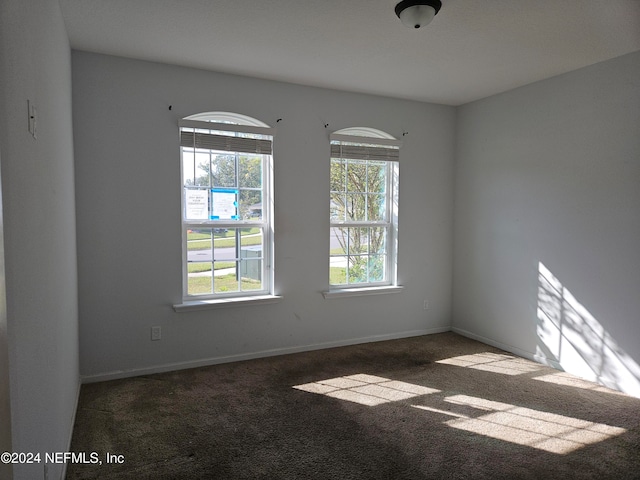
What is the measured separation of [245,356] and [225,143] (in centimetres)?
195

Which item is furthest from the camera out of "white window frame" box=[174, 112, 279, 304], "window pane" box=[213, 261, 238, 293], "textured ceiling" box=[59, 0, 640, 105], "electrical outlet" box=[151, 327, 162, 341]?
"window pane" box=[213, 261, 238, 293]

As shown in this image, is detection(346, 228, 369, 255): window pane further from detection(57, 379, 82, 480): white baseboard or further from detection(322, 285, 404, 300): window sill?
detection(57, 379, 82, 480): white baseboard

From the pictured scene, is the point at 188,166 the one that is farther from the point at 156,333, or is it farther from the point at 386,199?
the point at 386,199

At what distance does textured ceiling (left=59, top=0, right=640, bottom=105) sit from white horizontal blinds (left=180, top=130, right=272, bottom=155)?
1.88 feet

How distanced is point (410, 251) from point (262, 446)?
9.28 feet

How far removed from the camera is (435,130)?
4715 mm

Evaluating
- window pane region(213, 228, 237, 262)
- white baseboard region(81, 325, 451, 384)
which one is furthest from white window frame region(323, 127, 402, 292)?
window pane region(213, 228, 237, 262)

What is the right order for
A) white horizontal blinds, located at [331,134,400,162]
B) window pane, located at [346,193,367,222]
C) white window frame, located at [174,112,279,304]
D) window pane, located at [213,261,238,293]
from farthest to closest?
window pane, located at [346,193,367,222], white horizontal blinds, located at [331,134,400,162], window pane, located at [213,261,238,293], white window frame, located at [174,112,279,304]

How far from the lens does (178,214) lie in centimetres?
358

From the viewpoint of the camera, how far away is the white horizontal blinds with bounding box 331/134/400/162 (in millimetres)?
4230

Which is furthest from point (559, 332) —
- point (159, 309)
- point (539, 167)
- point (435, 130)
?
point (159, 309)

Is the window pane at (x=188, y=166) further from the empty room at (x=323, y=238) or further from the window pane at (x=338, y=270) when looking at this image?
the window pane at (x=338, y=270)

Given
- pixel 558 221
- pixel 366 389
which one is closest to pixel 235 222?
pixel 366 389

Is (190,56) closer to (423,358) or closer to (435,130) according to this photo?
(435,130)
